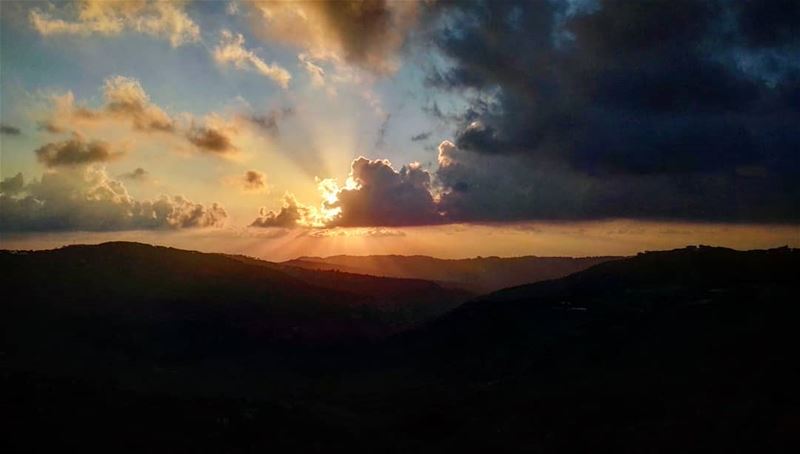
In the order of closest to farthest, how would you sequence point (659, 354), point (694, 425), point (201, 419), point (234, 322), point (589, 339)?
point (694, 425)
point (201, 419)
point (659, 354)
point (589, 339)
point (234, 322)

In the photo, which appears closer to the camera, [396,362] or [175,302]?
[396,362]

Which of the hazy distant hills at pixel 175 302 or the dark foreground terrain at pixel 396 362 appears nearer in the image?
the dark foreground terrain at pixel 396 362

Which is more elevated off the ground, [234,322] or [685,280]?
[685,280]

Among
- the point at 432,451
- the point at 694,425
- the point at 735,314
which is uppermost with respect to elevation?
the point at 735,314

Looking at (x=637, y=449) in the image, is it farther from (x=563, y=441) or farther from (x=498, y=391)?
(x=498, y=391)

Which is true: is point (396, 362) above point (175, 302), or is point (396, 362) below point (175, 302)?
below

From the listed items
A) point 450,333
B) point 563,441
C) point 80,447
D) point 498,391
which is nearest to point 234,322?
point 450,333

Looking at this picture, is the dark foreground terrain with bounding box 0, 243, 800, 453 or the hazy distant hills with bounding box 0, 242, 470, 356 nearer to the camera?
the dark foreground terrain with bounding box 0, 243, 800, 453

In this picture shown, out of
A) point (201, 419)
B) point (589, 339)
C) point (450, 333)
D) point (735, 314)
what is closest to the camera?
point (201, 419)
